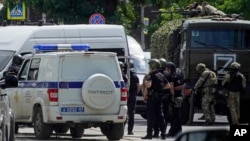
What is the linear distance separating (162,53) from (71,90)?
10.5 m

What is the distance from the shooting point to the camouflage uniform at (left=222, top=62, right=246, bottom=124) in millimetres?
24047

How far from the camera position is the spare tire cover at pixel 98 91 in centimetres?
1925

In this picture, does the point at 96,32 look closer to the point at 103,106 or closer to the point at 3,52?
the point at 3,52

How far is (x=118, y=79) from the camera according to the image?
19734 mm

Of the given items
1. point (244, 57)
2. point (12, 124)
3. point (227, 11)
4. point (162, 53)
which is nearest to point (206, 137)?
point (12, 124)

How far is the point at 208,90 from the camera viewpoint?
25.1m

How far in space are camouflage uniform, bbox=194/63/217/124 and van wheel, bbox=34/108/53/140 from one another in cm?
611

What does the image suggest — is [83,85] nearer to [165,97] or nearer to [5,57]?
[165,97]

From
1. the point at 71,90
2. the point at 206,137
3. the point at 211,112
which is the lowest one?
the point at 211,112

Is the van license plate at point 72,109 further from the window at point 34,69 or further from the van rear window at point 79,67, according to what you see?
the window at point 34,69

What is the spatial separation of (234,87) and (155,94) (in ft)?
15.7

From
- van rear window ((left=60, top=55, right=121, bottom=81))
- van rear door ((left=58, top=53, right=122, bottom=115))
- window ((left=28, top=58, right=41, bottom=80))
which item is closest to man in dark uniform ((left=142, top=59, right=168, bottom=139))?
van rear door ((left=58, top=53, right=122, bottom=115))

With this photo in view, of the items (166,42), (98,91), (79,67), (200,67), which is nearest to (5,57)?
(200,67)

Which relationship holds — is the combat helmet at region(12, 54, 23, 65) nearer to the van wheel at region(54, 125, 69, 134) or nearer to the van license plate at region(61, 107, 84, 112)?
the van wheel at region(54, 125, 69, 134)
